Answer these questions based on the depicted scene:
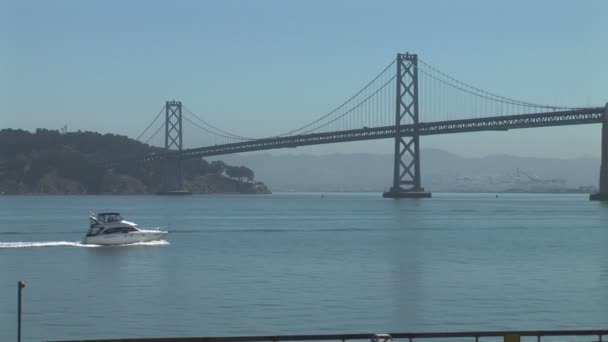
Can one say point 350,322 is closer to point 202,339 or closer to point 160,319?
point 160,319

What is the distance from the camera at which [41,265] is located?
1478 inches

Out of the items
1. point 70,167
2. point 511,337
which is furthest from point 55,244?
point 70,167

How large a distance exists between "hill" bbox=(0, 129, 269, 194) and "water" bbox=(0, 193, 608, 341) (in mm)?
115387

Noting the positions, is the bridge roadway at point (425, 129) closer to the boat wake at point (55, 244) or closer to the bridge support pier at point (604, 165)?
the bridge support pier at point (604, 165)

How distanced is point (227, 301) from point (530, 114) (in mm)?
72203

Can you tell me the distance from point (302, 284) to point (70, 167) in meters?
145

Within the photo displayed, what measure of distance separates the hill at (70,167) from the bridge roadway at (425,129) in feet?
155

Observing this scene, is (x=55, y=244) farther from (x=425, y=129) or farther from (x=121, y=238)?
(x=425, y=129)

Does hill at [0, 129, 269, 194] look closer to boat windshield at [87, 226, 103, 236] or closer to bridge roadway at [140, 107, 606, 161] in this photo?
bridge roadway at [140, 107, 606, 161]

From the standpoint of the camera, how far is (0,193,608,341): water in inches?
907

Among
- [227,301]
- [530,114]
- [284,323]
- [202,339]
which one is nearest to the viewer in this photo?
[202,339]

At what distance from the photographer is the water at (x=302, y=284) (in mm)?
23047

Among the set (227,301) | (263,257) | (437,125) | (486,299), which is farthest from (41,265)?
(437,125)

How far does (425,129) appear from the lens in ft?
352
